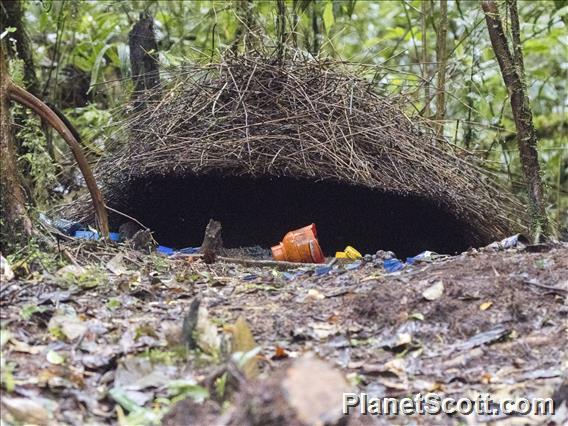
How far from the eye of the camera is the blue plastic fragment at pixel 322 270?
3.95 meters

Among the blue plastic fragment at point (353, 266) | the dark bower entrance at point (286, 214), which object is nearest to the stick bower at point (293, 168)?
the dark bower entrance at point (286, 214)

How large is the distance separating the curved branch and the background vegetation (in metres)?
1.49

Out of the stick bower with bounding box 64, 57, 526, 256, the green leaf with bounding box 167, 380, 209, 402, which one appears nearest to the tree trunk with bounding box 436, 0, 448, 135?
the stick bower with bounding box 64, 57, 526, 256

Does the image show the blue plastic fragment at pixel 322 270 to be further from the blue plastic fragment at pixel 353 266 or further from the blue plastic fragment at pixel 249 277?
the blue plastic fragment at pixel 249 277

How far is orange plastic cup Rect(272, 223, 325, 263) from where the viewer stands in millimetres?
4609

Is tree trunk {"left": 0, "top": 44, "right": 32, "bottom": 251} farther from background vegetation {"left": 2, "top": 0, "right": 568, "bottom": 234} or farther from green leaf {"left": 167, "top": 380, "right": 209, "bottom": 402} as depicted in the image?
background vegetation {"left": 2, "top": 0, "right": 568, "bottom": 234}

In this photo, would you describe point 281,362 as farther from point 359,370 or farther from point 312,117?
point 312,117

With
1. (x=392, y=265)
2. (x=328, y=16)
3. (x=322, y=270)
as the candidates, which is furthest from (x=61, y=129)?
(x=328, y=16)

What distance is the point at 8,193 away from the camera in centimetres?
343

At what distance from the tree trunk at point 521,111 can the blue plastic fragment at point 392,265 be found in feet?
3.77

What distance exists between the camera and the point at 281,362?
2.62 m

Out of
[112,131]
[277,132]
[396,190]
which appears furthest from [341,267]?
[112,131]

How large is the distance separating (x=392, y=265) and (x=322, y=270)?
0.37 meters

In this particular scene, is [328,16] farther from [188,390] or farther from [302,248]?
[188,390]
